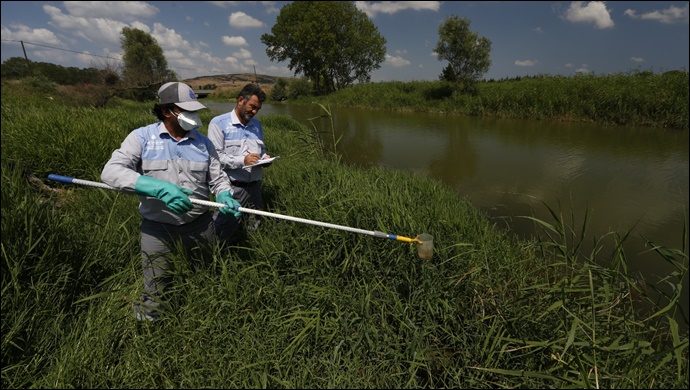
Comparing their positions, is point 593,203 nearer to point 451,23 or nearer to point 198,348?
point 198,348

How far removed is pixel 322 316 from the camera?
1.94 metres

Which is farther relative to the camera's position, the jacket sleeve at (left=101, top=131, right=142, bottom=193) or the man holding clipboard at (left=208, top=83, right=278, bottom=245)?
the man holding clipboard at (left=208, top=83, right=278, bottom=245)

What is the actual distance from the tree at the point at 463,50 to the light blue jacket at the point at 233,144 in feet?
61.3

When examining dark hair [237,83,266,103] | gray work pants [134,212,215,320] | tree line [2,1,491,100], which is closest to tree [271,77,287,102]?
tree line [2,1,491,100]

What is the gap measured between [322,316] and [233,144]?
1.77 m

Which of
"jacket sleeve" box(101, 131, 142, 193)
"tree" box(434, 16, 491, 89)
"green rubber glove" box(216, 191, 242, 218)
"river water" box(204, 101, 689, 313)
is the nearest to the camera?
"jacket sleeve" box(101, 131, 142, 193)

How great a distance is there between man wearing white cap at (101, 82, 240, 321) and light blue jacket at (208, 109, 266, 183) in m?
0.66

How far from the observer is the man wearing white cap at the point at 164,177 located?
190 cm

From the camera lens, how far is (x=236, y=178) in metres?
2.95

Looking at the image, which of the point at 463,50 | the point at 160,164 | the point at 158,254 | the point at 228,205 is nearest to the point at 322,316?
the point at 228,205

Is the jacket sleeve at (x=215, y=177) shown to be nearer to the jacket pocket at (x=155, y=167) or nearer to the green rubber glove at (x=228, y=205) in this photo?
the green rubber glove at (x=228, y=205)

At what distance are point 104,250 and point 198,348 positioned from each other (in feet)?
4.22

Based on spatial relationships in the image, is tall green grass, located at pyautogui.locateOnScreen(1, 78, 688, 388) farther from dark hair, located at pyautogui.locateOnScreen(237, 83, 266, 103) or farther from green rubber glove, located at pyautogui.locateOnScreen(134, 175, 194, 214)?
dark hair, located at pyautogui.locateOnScreen(237, 83, 266, 103)

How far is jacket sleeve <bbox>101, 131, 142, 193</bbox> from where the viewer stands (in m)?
1.84
